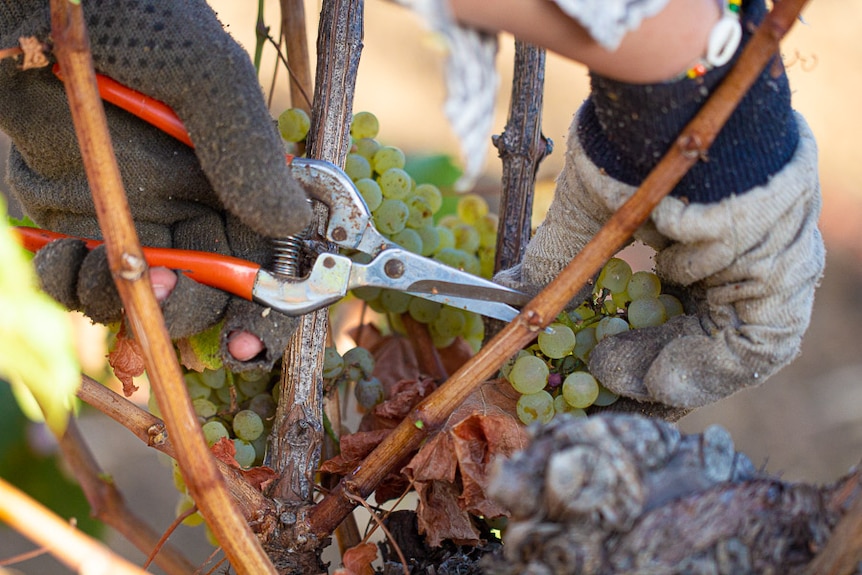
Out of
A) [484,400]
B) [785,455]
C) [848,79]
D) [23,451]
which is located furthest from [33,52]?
[848,79]

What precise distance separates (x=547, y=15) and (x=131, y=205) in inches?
11.2

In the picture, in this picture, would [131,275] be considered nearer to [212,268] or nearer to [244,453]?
[212,268]

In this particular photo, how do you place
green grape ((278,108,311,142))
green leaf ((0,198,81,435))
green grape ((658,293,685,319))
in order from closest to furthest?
green leaf ((0,198,81,435)) → green grape ((658,293,685,319)) → green grape ((278,108,311,142))

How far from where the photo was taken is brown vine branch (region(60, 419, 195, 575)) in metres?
0.76

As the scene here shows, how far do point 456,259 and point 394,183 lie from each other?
93mm

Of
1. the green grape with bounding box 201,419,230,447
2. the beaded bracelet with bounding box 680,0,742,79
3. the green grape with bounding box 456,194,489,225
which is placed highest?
the beaded bracelet with bounding box 680,0,742,79

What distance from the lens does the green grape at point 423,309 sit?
0.72 metres

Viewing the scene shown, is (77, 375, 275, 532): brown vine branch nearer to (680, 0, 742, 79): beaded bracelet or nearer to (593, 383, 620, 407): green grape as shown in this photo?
(593, 383, 620, 407): green grape

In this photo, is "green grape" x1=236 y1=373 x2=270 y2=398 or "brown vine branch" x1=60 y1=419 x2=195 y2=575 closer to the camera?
"green grape" x1=236 y1=373 x2=270 y2=398

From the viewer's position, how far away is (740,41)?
16.9 inches

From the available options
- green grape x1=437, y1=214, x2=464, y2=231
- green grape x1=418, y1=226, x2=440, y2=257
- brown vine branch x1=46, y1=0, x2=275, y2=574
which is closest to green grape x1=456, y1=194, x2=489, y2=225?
green grape x1=437, y1=214, x2=464, y2=231

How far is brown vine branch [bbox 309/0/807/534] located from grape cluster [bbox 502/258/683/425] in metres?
0.06

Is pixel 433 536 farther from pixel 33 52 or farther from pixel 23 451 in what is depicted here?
pixel 23 451

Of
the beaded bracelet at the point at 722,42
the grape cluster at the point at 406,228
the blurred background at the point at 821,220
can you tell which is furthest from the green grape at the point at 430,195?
the blurred background at the point at 821,220
